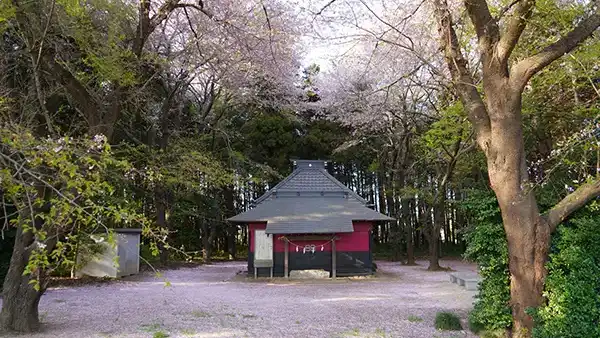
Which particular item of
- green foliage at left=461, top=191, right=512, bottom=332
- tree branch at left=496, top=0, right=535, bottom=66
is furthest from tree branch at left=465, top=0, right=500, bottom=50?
green foliage at left=461, top=191, right=512, bottom=332

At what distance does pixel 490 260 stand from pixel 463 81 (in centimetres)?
235

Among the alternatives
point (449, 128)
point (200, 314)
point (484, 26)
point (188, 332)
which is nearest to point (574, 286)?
point (484, 26)

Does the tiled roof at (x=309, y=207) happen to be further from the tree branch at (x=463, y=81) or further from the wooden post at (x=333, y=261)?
the tree branch at (x=463, y=81)

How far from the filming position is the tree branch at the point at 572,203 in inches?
192

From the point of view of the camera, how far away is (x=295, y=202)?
52.4 ft

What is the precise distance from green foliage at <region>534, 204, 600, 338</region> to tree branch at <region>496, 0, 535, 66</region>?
2093 mm

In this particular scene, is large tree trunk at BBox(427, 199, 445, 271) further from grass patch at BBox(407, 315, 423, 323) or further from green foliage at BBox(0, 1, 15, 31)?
green foliage at BBox(0, 1, 15, 31)

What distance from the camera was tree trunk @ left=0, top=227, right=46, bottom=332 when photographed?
6000 mm

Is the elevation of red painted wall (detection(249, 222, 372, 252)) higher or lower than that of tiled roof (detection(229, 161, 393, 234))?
lower

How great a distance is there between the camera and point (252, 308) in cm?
852

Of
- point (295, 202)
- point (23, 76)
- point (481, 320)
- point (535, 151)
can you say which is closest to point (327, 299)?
point (481, 320)

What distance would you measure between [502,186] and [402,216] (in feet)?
54.0

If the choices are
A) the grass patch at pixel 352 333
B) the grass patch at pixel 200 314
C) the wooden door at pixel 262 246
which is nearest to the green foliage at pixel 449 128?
the grass patch at pixel 352 333

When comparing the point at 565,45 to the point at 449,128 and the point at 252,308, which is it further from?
the point at 252,308
